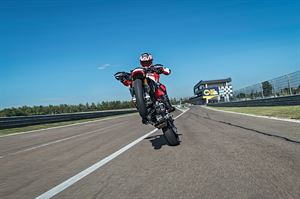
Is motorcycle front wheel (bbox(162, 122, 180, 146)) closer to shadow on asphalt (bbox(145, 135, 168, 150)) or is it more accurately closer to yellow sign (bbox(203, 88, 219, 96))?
A: shadow on asphalt (bbox(145, 135, 168, 150))

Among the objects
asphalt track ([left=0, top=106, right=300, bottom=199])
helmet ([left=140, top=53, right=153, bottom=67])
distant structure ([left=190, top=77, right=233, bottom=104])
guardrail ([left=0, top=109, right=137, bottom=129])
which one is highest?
distant structure ([left=190, top=77, right=233, bottom=104])

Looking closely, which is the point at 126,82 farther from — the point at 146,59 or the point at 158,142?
the point at 158,142

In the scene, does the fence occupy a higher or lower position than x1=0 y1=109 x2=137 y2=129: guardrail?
higher

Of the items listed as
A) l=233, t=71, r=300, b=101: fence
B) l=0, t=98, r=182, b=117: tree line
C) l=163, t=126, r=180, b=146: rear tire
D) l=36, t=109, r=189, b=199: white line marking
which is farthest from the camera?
l=0, t=98, r=182, b=117: tree line

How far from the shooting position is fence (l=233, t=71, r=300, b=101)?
66.2ft

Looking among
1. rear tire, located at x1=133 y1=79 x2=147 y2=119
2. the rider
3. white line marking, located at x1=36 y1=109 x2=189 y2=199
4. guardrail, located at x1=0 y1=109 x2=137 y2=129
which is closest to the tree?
guardrail, located at x1=0 y1=109 x2=137 y2=129

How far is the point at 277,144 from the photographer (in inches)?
226

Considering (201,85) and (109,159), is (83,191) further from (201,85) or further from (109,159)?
(201,85)

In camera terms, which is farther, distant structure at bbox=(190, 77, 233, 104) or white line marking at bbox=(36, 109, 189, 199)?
distant structure at bbox=(190, 77, 233, 104)

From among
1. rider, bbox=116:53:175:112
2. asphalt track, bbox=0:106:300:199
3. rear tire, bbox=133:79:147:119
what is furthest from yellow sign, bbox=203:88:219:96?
rear tire, bbox=133:79:147:119

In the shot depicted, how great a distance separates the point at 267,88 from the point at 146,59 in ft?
73.8

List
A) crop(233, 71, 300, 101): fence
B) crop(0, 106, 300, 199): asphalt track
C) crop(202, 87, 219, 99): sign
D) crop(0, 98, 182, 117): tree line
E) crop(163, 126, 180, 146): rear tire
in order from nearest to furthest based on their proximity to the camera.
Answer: crop(0, 106, 300, 199): asphalt track
crop(163, 126, 180, 146): rear tire
crop(233, 71, 300, 101): fence
crop(0, 98, 182, 117): tree line
crop(202, 87, 219, 99): sign

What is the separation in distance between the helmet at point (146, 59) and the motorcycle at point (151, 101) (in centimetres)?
31

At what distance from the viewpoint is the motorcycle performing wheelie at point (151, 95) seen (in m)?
6.27
